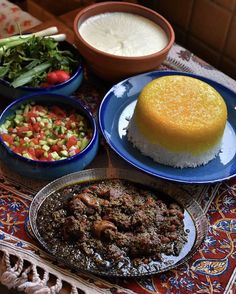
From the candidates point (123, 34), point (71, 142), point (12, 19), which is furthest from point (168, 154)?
point (12, 19)

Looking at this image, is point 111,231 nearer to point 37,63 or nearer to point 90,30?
point 37,63

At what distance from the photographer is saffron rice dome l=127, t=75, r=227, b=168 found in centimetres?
112

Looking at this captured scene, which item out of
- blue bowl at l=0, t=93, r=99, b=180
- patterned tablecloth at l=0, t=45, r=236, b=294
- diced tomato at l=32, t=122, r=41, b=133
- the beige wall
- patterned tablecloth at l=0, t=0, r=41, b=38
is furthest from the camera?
patterned tablecloth at l=0, t=0, r=41, b=38

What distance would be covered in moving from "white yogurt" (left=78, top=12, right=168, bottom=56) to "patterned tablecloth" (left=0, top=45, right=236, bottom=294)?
321 millimetres

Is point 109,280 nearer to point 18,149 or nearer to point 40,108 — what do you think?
point 18,149

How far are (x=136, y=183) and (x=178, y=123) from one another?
0.53ft

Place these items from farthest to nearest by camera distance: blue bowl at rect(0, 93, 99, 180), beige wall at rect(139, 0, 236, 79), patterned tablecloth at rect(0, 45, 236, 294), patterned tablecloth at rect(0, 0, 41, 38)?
patterned tablecloth at rect(0, 0, 41, 38) < beige wall at rect(139, 0, 236, 79) < blue bowl at rect(0, 93, 99, 180) < patterned tablecloth at rect(0, 45, 236, 294)

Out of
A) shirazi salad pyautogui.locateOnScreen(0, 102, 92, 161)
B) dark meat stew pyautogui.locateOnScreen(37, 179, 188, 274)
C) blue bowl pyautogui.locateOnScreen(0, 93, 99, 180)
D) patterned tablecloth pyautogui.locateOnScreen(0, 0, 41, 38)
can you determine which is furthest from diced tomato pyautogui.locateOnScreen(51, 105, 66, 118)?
patterned tablecloth pyautogui.locateOnScreen(0, 0, 41, 38)

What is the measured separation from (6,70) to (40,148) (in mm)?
268

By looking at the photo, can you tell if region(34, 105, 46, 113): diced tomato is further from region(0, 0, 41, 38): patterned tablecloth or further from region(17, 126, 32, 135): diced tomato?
region(0, 0, 41, 38): patterned tablecloth

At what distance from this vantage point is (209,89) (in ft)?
3.95

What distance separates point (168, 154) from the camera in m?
1.14

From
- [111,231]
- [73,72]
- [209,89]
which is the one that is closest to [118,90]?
[73,72]

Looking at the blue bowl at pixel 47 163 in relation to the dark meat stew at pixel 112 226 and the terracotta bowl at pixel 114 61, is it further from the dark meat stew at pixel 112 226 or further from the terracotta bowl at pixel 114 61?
the terracotta bowl at pixel 114 61
